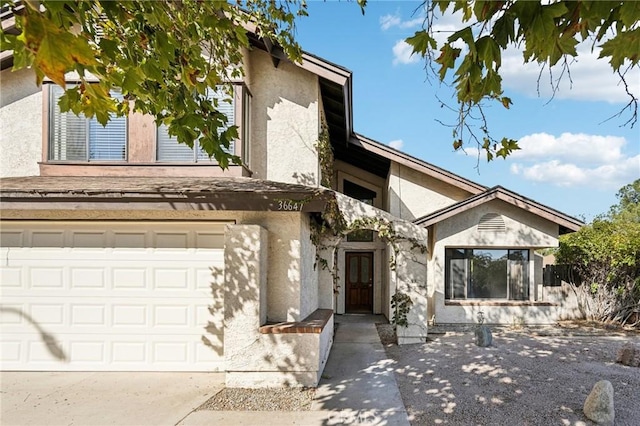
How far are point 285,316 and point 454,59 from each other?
20.0ft

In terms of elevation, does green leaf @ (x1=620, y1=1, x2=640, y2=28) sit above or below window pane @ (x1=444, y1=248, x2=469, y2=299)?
above

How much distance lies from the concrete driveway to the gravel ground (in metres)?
3.83

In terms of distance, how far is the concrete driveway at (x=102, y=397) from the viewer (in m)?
5.80

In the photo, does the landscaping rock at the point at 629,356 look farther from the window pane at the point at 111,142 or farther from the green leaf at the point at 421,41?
the window pane at the point at 111,142

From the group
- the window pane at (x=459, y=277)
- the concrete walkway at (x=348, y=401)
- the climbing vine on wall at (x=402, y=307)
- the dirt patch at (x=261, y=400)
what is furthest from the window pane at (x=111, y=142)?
the window pane at (x=459, y=277)

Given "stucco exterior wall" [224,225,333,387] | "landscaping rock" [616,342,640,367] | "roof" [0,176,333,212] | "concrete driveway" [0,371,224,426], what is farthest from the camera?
"landscaping rock" [616,342,640,367]

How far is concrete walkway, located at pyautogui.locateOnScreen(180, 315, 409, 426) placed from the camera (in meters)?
5.70

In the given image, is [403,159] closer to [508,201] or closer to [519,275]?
[508,201]

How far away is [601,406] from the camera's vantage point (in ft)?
18.9

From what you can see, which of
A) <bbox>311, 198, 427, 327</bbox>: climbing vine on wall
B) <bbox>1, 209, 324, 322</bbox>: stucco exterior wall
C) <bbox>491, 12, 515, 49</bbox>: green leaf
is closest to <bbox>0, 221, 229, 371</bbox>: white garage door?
<bbox>1, 209, 324, 322</bbox>: stucco exterior wall

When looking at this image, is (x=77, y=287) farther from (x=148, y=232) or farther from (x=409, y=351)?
(x=409, y=351)

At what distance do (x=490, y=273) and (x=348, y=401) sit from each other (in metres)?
9.16

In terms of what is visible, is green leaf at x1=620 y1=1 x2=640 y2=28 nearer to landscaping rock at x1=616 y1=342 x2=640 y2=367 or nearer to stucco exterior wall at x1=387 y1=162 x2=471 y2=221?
landscaping rock at x1=616 y1=342 x2=640 y2=367

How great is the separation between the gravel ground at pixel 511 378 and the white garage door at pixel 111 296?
14.3 ft
